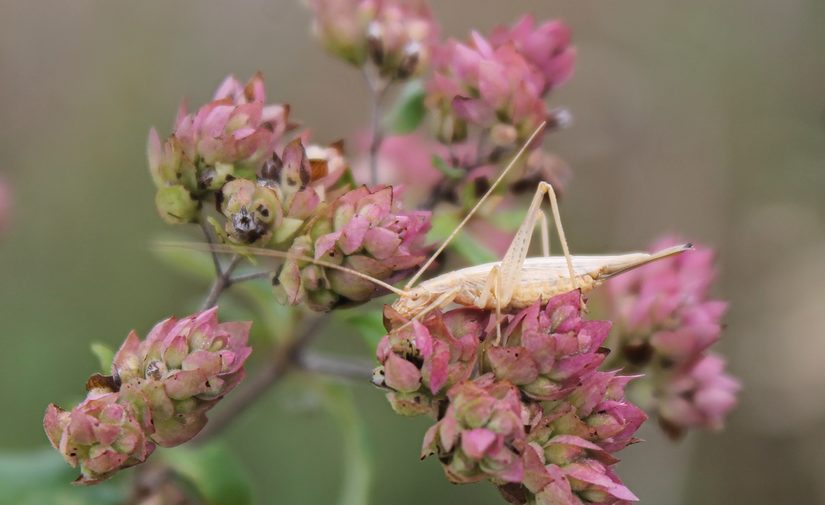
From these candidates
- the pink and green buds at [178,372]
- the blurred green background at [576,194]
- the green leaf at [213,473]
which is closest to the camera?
the pink and green buds at [178,372]

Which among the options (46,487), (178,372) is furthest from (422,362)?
(46,487)

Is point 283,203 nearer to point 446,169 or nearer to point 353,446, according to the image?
point 446,169

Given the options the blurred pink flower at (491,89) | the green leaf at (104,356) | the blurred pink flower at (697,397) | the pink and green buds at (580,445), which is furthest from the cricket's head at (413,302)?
the blurred pink flower at (697,397)

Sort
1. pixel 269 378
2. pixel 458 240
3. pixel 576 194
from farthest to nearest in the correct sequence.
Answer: pixel 576 194, pixel 269 378, pixel 458 240

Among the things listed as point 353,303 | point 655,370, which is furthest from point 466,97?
point 655,370

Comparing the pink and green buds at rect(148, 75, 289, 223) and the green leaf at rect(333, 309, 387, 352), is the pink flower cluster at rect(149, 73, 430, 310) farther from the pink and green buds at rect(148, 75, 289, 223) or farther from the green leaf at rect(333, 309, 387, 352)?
the green leaf at rect(333, 309, 387, 352)

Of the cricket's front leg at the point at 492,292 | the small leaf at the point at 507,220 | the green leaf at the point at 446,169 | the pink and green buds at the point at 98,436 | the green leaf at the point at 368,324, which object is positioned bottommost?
the pink and green buds at the point at 98,436

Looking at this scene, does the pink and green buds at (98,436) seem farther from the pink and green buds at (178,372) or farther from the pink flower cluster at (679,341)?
the pink flower cluster at (679,341)
